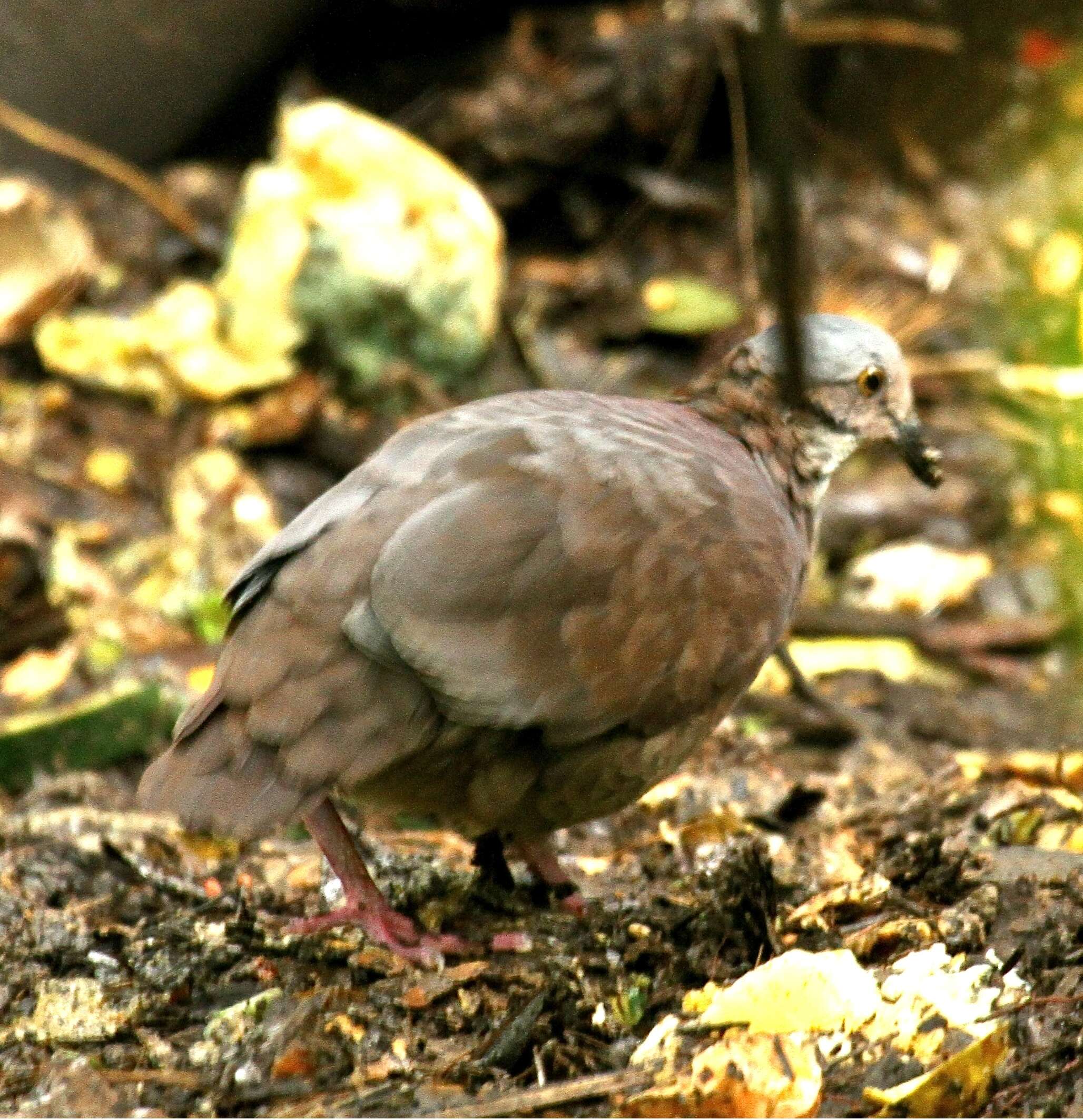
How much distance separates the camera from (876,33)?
7.35 meters

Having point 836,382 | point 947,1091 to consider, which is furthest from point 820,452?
point 947,1091

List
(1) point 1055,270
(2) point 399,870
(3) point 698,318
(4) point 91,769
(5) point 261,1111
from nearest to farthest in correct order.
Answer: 1. (5) point 261,1111
2. (2) point 399,870
3. (4) point 91,769
4. (1) point 1055,270
5. (3) point 698,318

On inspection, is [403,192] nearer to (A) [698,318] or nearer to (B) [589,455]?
(A) [698,318]

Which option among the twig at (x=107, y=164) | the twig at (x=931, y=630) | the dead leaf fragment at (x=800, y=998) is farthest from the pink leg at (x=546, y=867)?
the twig at (x=107, y=164)

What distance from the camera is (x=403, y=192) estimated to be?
6.21 m

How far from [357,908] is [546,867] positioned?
0.48 metres

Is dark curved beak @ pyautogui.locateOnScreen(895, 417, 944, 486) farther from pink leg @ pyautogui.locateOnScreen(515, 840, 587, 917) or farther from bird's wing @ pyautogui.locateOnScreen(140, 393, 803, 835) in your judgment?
pink leg @ pyautogui.locateOnScreen(515, 840, 587, 917)

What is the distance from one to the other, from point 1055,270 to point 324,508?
10.5 ft

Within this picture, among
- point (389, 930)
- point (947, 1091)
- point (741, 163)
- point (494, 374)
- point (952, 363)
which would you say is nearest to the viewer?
point (947, 1091)

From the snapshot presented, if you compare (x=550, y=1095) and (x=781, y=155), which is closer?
(x=781, y=155)

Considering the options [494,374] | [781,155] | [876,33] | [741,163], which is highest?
[781,155]

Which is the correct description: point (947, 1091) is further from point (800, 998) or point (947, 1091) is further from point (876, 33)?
point (876, 33)

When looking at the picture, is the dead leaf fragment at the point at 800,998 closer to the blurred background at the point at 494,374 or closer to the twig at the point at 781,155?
the blurred background at the point at 494,374

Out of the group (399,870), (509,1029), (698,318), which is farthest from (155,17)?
(509,1029)
